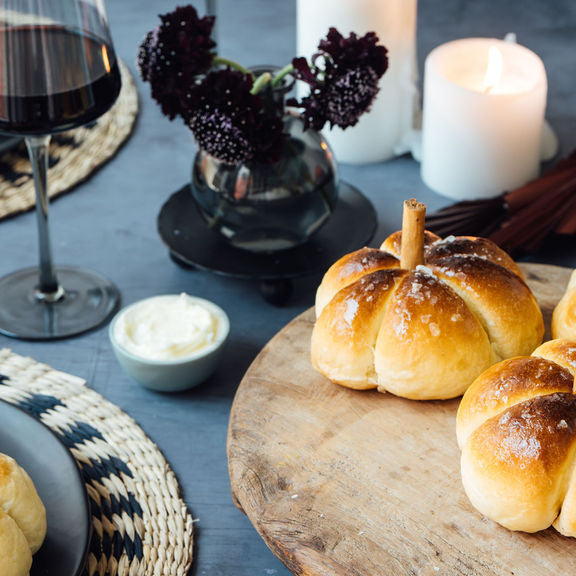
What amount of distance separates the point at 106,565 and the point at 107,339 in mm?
356

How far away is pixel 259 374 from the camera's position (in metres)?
0.82

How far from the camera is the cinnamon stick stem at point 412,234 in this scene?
0.76 m

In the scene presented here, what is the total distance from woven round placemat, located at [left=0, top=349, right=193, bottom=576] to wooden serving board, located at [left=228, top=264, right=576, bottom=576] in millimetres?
100

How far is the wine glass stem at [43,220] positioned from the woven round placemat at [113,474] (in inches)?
5.0

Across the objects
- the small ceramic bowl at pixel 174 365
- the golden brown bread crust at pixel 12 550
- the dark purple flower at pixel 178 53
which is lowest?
the small ceramic bowl at pixel 174 365

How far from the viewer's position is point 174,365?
2.92ft

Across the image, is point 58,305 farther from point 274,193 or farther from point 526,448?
point 526,448

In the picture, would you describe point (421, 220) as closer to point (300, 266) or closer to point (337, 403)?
point (337, 403)

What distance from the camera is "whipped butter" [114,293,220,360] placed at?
2.96ft

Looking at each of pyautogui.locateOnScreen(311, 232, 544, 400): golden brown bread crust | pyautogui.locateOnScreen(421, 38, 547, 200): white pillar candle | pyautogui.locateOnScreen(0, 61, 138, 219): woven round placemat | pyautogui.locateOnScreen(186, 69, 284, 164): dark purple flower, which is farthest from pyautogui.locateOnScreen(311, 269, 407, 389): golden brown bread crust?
pyautogui.locateOnScreen(0, 61, 138, 219): woven round placemat

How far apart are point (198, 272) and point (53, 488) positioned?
475 mm

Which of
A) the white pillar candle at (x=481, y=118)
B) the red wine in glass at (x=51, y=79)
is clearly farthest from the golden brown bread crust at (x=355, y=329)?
the white pillar candle at (x=481, y=118)

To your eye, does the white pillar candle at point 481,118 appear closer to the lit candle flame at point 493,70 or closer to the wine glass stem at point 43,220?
the lit candle flame at point 493,70

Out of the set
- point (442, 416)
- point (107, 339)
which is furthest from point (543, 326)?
point (107, 339)
